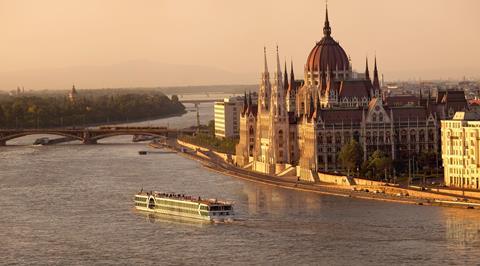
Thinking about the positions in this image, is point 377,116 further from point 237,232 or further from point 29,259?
point 29,259

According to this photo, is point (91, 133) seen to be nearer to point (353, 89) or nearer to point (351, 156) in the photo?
point (353, 89)

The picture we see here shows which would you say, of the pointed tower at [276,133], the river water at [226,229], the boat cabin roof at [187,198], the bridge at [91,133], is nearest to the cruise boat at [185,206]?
the boat cabin roof at [187,198]

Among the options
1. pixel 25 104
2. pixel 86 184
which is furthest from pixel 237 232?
pixel 25 104

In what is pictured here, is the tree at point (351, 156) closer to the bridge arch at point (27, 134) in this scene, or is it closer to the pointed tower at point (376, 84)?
the pointed tower at point (376, 84)

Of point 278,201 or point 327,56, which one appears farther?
point 327,56

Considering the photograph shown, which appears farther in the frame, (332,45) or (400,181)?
(332,45)

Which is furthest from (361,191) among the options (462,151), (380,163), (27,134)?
(27,134)
